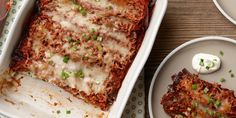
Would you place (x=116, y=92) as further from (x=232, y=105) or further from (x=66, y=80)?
(x=232, y=105)

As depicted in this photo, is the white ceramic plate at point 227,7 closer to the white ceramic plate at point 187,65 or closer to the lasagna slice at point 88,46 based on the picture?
the white ceramic plate at point 187,65

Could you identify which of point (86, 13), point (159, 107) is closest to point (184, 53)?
point (159, 107)

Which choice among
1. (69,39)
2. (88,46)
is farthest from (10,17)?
(88,46)

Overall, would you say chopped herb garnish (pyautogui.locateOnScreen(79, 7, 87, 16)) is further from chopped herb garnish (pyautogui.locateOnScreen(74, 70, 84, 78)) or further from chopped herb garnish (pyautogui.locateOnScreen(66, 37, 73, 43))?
chopped herb garnish (pyautogui.locateOnScreen(74, 70, 84, 78))

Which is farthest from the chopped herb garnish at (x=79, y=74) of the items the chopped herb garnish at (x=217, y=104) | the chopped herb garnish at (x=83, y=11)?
the chopped herb garnish at (x=217, y=104)

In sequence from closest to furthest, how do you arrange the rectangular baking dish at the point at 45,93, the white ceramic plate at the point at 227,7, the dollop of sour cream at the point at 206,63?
the rectangular baking dish at the point at 45,93, the dollop of sour cream at the point at 206,63, the white ceramic plate at the point at 227,7

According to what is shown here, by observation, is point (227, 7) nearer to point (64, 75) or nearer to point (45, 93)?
point (64, 75)

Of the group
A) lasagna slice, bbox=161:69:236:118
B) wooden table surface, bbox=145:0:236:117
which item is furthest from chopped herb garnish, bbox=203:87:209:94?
wooden table surface, bbox=145:0:236:117
